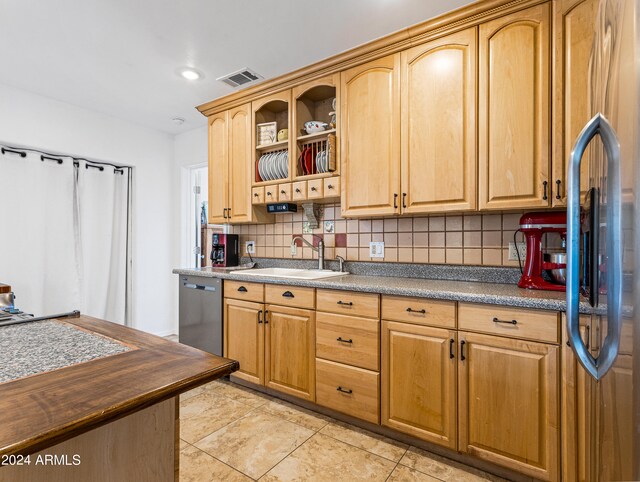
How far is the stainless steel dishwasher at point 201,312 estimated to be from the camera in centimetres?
275

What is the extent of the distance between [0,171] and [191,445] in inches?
112

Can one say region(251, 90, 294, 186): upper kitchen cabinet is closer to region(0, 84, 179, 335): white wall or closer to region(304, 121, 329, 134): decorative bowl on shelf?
region(304, 121, 329, 134): decorative bowl on shelf

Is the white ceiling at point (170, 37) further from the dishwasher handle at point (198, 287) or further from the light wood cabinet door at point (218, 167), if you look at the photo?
the dishwasher handle at point (198, 287)

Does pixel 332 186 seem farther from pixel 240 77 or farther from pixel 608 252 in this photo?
pixel 608 252

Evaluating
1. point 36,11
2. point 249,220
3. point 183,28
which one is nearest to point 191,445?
point 249,220

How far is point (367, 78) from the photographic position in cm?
231

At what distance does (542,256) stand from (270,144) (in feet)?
7.00

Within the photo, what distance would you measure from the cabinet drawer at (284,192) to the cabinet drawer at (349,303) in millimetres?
911

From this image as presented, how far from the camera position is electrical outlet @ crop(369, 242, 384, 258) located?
257cm

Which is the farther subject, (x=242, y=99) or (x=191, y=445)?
(x=242, y=99)

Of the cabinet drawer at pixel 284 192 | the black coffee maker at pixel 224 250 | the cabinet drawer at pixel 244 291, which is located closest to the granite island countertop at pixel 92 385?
the cabinet drawer at pixel 244 291

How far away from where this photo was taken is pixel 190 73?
267cm

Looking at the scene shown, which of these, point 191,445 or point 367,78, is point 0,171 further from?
point 367,78

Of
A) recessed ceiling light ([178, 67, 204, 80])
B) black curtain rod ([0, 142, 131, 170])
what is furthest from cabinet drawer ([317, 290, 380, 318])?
black curtain rod ([0, 142, 131, 170])
